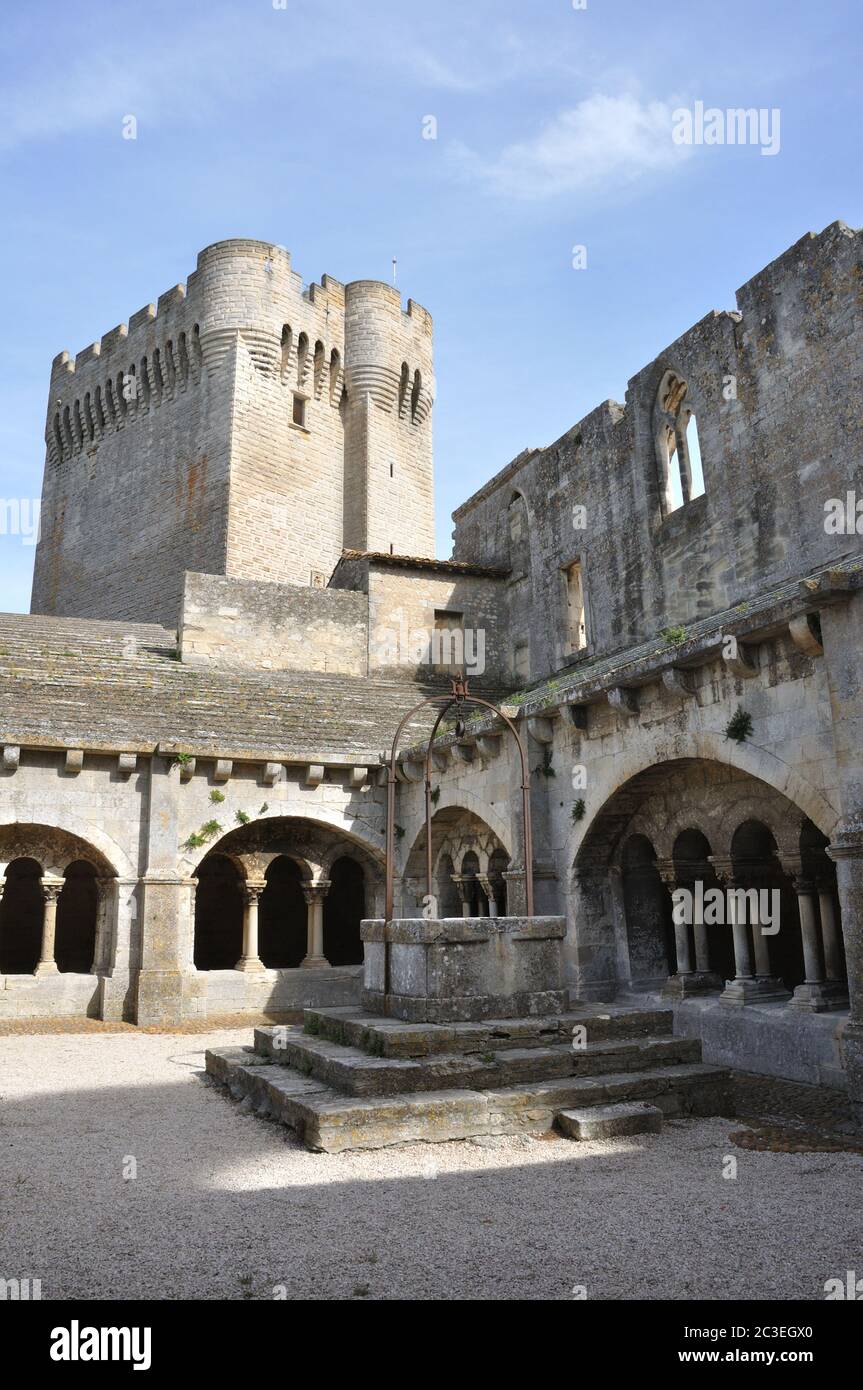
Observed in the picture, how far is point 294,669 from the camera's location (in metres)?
18.0

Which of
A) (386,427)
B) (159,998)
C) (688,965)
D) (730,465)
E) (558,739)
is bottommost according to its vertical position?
(159,998)

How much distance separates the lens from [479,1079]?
656 centimetres

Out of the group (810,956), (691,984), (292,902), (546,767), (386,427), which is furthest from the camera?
(386,427)

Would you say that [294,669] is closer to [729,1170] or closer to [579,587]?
[579,587]

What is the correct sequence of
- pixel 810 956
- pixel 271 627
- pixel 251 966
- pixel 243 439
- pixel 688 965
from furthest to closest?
pixel 243 439, pixel 271 627, pixel 251 966, pixel 688 965, pixel 810 956

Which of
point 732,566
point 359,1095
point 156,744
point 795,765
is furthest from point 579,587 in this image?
point 359,1095

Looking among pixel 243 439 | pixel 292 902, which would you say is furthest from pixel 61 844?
pixel 243 439

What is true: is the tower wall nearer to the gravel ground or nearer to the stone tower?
the stone tower

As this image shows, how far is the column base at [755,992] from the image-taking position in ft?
28.6

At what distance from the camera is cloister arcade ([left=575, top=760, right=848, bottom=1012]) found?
8.45m

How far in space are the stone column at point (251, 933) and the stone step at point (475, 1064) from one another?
6.30m

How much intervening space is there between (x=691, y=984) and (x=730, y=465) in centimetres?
755

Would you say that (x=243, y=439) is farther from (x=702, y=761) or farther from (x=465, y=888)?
(x=702, y=761)

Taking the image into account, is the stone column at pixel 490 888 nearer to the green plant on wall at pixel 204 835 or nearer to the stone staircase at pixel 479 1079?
the green plant on wall at pixel 204 835
